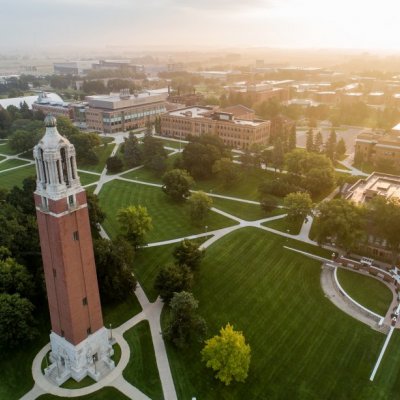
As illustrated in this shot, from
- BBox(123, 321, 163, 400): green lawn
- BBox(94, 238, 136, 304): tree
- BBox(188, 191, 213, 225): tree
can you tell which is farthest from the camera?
BBox(188, 191, 213, 225): tree

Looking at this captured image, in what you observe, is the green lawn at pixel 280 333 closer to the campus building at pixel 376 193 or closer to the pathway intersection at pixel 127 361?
the pathway intersection at pixel 127 361

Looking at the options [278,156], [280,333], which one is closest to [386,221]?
[280,333]

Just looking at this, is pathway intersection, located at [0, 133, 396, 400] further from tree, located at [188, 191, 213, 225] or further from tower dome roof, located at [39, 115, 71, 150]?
tower dome roof, located at [39, 115, 71, 150]

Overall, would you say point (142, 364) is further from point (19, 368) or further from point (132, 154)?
point (132, 154)

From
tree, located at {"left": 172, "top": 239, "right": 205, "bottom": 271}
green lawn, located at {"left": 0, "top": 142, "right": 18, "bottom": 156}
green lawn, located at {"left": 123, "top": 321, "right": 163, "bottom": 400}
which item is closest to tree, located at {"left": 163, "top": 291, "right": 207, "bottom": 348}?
green lawn, located at {"left": 123, "top": 321, "right": 163, "bottom": 400}

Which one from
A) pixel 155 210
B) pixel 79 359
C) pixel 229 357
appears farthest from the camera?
pixel 155 210

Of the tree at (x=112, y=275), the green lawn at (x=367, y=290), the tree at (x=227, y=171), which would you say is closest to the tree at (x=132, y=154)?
the tree at (x=227, y=171)
